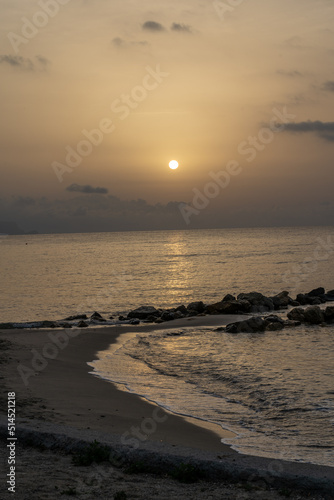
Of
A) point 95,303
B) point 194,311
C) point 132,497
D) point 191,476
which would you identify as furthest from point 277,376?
point 95,303

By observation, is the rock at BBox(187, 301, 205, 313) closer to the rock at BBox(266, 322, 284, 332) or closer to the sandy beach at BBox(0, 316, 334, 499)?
the rock at BBox(266, 322, 284, 332)

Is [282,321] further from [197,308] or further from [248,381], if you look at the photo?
[248,381]

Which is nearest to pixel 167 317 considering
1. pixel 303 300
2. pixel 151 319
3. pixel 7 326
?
pixel 151 319

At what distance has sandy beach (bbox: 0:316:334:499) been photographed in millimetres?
7652

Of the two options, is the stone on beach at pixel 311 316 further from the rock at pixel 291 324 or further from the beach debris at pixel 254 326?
the beach debris at pixel 254 326

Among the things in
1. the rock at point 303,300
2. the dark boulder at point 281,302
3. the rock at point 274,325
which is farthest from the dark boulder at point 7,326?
the rock at point 303,300

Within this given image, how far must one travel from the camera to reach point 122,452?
8.98 metres

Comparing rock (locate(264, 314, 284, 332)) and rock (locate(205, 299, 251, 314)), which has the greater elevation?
rock (locate(205, 299, 251, 314))

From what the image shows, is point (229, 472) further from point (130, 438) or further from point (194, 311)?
point (194, 311)

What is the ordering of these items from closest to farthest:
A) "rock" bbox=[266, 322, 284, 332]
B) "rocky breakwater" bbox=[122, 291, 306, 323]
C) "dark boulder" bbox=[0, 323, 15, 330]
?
1. "rock" bbox=[266, 322, 284, 332]
2. "dark boulder" bbox=[0, 323, 15, 330]
3. "rocky breakwater" bbox=[122, 291, 306, 323]

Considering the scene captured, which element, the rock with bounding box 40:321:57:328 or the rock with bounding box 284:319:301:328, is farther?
the rock with bounding box 40:321:57:328

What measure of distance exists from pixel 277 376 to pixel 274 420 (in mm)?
4286

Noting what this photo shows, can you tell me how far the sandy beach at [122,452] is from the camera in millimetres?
7652

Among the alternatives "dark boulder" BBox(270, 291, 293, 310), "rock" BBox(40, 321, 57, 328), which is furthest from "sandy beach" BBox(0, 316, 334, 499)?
"dark boulder" BBox(270, 291, 293, 310)
